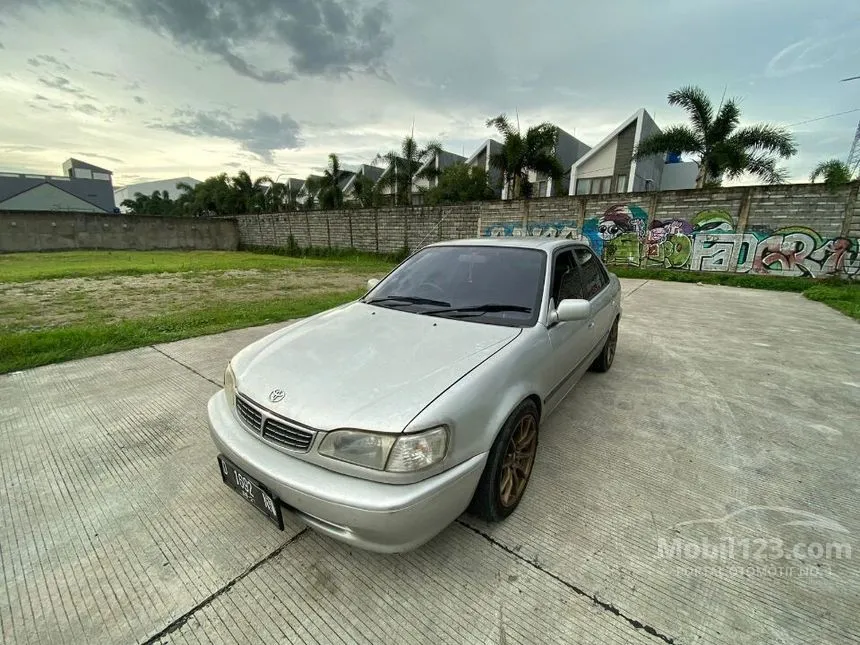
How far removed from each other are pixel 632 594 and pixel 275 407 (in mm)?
1730

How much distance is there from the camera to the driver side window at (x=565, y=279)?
2.57 meters

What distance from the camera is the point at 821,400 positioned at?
11.0ft

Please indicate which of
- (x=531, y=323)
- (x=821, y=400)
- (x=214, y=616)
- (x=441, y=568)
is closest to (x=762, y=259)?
(x=821, y=400)

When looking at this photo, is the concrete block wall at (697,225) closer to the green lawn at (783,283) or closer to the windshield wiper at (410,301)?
the green lawn at (783,283)

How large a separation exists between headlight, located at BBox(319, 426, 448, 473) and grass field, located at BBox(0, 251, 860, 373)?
183 inches

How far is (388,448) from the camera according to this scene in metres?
1.46

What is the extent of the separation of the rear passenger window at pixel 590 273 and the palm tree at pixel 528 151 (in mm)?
15076

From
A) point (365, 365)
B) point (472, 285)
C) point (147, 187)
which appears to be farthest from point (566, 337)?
point (147, 187)

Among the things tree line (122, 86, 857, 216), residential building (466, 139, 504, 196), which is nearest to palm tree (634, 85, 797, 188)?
tree line (122, 86, 857, 216)

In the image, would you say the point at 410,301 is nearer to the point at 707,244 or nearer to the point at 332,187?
the point at 707,244

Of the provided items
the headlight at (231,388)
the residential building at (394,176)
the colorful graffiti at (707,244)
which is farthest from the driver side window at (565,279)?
the residential building at (394,176)

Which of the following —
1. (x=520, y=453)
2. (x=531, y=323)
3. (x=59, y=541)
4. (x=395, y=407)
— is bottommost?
(x=59, y=541)

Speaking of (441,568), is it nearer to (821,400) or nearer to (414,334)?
(414,334)

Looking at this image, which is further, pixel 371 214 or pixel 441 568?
→ pixel 371 214
